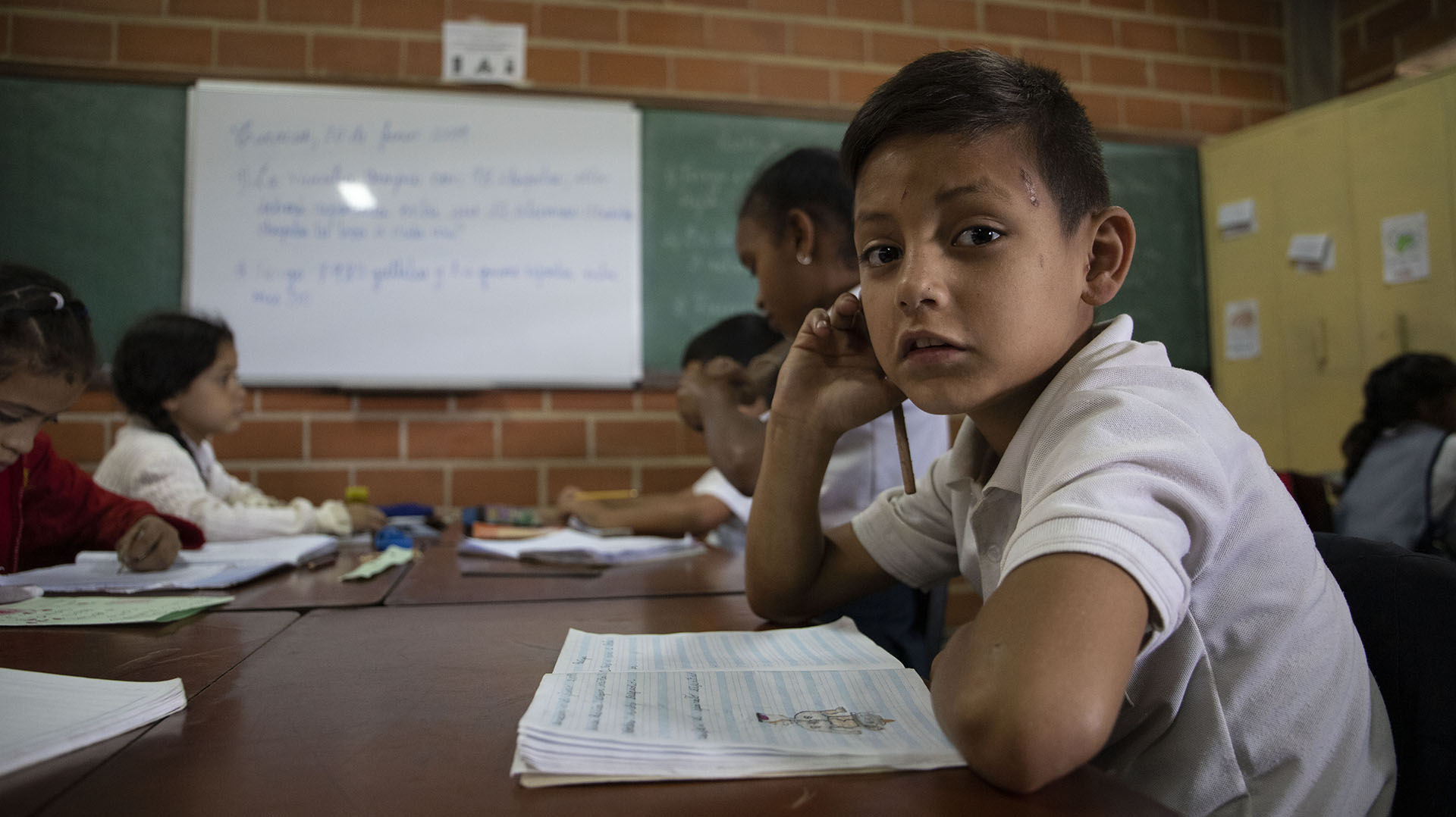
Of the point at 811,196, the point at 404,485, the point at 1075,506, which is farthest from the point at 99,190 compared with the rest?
the point at 1075,506

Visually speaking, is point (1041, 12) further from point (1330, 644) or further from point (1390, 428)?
point (1330, 644)

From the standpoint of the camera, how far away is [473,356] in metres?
2.61

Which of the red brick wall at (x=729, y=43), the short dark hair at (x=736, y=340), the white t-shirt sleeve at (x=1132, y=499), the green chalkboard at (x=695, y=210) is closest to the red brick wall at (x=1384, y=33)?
the red brick wall at (x=729, y=43)

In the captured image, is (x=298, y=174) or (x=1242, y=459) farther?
(x=298, y=174)

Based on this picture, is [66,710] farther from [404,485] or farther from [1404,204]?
[1404,204]

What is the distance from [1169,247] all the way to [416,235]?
2541mm

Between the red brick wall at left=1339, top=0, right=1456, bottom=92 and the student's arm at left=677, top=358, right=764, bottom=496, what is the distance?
2726mm

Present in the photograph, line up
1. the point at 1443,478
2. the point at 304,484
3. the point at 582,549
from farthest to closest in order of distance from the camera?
the point at 304,484 → the point at 1443,478 → the point at 582,549

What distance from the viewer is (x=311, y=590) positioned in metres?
1.10

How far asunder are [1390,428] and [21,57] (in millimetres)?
3950

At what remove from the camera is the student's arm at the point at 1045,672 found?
438 mm

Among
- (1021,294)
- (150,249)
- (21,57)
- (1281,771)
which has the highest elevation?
(21,57)

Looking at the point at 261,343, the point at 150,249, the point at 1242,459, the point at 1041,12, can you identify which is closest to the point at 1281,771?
the point at 1242,459

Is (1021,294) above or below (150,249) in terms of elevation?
below
